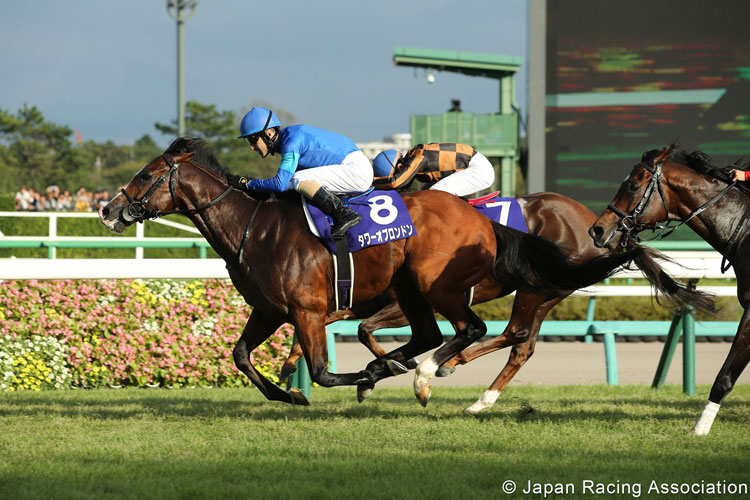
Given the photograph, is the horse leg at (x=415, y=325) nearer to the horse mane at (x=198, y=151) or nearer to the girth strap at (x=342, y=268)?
the girth strap at (x=342, y=268)

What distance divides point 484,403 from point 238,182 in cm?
175

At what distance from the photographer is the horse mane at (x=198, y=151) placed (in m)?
4.69

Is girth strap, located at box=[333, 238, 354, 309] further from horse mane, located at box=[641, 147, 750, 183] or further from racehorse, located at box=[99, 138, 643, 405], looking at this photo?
horse mane, located at box=[641, 147, 750, 183]

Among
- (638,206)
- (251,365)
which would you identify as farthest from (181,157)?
(638,206)

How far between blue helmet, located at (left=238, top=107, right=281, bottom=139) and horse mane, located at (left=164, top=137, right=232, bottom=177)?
0.28m

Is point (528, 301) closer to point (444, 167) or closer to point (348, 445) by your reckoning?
point (444, 167)

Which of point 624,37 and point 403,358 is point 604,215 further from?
point 624,37

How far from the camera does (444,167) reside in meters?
5.65

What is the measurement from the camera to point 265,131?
4.61m

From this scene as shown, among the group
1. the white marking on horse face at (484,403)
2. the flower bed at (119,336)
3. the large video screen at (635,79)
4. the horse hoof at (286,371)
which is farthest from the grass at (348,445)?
the large video screen at (635,79)

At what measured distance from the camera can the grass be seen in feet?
10.5

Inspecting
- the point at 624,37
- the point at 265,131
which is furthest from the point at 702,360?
the point at 624,37

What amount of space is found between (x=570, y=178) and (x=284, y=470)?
33.8ft

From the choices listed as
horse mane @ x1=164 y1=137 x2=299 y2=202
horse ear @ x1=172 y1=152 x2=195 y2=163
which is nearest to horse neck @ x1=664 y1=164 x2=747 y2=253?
horse mane @ x1=164 y1=137 x2=299 y2=202
